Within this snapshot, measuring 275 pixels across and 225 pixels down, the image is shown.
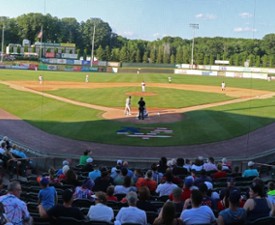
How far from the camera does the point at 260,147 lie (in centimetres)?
2177

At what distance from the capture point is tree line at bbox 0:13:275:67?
82250 millimetres

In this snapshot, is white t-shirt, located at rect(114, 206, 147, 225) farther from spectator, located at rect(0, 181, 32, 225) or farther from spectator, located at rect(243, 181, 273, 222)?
spectator, located at rect(243, 181, 273, 222)

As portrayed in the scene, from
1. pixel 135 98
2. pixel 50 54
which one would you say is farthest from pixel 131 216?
pixel 50 54

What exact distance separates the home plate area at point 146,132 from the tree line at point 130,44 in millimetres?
49612

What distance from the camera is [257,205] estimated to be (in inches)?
285

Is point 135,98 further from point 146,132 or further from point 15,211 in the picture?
point 15,211

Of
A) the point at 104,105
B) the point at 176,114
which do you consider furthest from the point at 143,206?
the point at 104,105

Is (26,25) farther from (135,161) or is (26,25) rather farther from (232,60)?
(135,161)

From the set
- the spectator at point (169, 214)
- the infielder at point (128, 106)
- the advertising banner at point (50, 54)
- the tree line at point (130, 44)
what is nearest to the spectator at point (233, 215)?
the spectator at point (169, 214)

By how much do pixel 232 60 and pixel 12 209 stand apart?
3891 inches

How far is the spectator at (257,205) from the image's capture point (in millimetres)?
7188

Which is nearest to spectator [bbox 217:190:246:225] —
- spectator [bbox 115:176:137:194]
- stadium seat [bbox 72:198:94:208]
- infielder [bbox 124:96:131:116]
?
stadium seat [bbox 72:198:94:208]

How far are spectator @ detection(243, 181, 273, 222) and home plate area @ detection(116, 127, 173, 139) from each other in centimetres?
1601

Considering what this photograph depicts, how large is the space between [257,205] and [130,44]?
3629 inches
